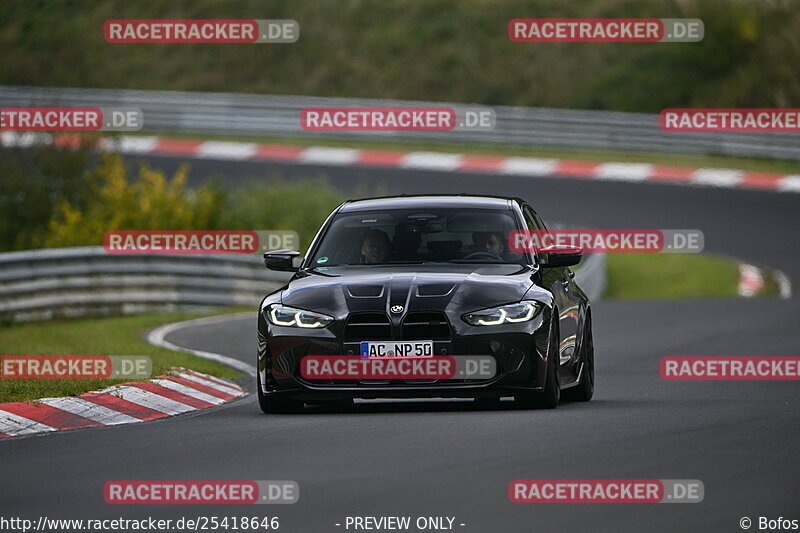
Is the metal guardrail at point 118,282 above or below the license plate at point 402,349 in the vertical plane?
above

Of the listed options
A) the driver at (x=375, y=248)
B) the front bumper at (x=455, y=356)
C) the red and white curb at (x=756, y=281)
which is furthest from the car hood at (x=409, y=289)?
the red and white curb at (x=756, y=281)

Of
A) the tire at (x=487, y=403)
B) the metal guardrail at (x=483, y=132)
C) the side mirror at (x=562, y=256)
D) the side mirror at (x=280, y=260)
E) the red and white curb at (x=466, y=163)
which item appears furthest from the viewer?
the metal guardrail at (x=483, y=132)

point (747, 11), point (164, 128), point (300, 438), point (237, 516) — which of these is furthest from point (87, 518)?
point (747, 11)

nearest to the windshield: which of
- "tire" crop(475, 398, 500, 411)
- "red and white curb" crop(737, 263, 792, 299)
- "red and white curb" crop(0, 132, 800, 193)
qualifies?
"tire" crop(475, 398, 500, 411)

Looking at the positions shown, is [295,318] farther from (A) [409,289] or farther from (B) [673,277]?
(B) [673,277]

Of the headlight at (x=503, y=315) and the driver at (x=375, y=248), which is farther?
the driver at (x=375, y=248)

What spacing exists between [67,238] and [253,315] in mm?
5076

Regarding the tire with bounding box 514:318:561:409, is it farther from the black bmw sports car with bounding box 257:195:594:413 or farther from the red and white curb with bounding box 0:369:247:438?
the red and white curb with bounding box 0:369:247:438

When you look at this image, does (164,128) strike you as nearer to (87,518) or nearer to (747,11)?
(747,11)

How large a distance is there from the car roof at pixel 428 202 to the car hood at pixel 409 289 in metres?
0.85

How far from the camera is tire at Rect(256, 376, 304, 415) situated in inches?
458

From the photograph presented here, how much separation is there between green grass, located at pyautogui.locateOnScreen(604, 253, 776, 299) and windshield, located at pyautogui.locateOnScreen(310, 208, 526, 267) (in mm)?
14446

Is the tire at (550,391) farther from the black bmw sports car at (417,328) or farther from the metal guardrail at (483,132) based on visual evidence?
the metal guardrail at (483,132)

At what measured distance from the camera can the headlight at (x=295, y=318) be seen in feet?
36.9
